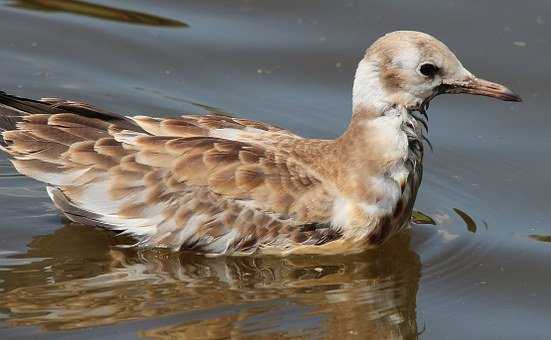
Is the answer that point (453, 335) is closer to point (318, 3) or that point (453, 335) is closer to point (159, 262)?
point (159, 262)

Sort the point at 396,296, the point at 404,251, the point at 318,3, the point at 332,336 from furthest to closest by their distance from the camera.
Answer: the point at 318,3 < the point at 404,251 < the point at 396,296 < the point at 332,336

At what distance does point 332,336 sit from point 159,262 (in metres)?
1.53

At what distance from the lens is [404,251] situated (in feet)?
32.5

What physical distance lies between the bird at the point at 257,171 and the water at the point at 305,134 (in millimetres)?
248

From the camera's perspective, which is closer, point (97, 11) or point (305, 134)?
point (305, 134)

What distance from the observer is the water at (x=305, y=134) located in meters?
8.92

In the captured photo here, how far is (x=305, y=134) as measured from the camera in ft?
37.3

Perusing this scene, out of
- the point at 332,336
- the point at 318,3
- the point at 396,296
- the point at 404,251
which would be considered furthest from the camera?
the point at 318,3

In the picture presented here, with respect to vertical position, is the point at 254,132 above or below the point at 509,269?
above

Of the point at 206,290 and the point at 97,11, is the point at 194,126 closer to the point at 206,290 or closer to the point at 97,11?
the point at 206,290

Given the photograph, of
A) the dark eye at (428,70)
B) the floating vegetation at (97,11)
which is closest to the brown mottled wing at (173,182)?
the dark eye at (428,70)

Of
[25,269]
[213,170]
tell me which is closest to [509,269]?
[213,170]

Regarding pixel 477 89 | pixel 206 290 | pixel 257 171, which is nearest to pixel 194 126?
pixel 257 171

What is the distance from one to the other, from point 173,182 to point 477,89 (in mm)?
2217
